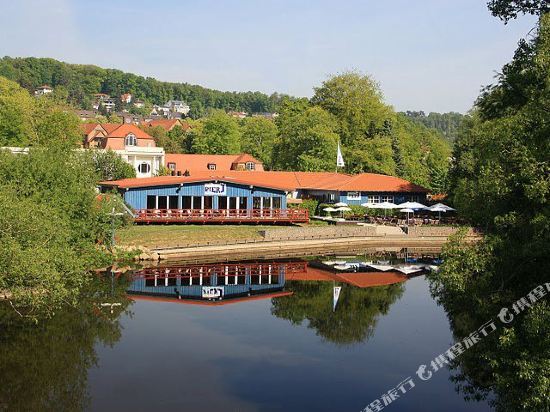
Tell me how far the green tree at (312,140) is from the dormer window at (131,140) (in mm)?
15405

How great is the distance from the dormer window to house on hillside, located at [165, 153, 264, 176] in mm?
3646

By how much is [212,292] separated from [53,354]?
10.4m

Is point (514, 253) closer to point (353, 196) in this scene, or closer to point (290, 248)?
point (290, 248)

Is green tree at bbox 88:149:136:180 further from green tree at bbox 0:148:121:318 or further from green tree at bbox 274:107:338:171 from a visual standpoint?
green tree at bbox 0:148:121:318

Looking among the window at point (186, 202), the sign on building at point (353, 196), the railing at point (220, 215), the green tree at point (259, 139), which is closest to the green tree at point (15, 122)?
the green tree at point (259, 139)

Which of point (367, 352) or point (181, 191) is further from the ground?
point (181, 191)

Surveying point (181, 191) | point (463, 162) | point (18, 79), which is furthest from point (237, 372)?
point (18, 79)

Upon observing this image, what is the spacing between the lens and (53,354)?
60.7ft

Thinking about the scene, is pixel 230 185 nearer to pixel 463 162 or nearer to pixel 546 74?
pixel 463 162

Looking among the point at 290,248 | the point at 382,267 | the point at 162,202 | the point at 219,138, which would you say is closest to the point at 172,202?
the point at 162,202

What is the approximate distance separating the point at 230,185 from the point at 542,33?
1324 inches

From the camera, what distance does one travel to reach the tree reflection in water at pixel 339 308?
2219 cm

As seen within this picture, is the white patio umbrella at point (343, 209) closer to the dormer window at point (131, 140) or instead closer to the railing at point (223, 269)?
the railing at point (223, 269)

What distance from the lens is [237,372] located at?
17641 mm
